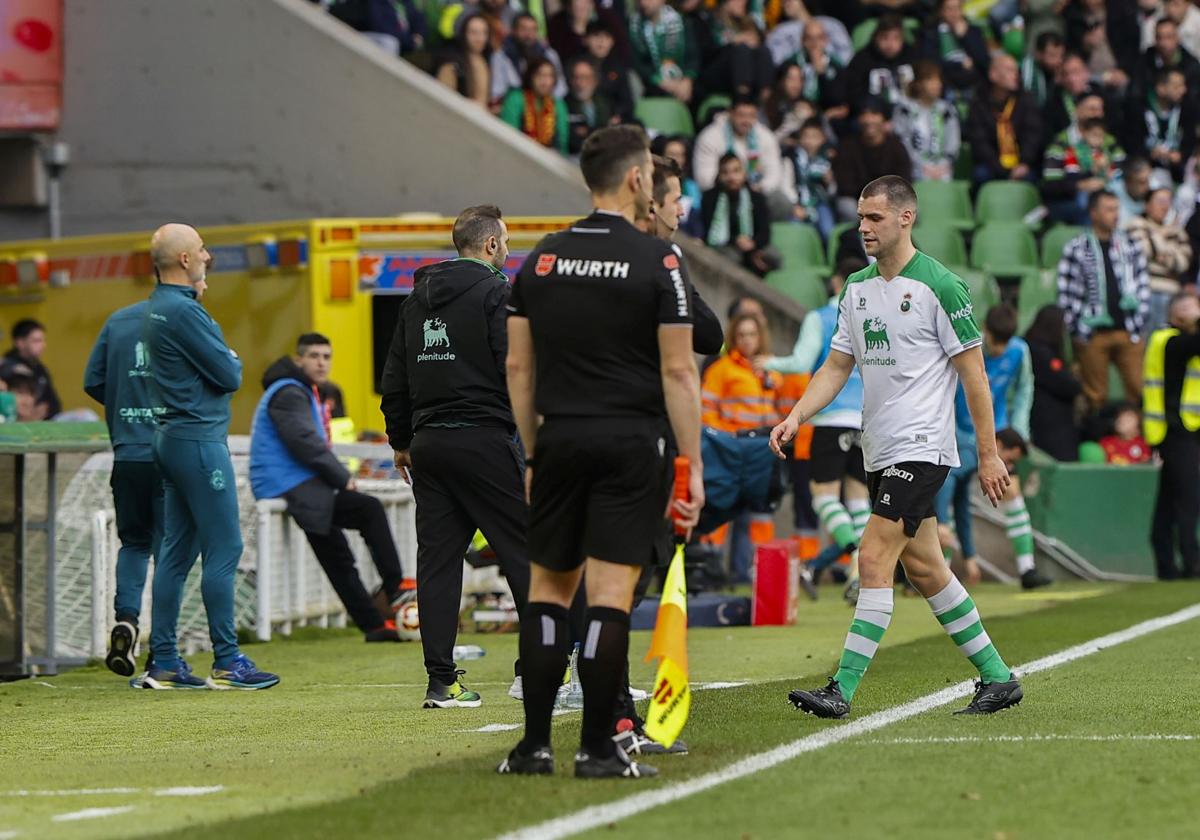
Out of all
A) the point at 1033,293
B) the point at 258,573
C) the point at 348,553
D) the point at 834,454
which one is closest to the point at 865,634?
the point at 348,553

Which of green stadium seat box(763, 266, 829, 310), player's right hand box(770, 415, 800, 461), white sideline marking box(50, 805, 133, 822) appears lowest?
white sideline marking box(50, 805, 133, 822)

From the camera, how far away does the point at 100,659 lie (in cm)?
1237

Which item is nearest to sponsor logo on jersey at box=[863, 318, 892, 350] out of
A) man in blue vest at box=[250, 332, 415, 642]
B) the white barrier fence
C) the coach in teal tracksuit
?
the coach in teal tracksuit

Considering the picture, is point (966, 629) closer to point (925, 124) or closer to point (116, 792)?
point (116, 792)

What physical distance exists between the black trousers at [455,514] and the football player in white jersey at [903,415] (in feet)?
4.18

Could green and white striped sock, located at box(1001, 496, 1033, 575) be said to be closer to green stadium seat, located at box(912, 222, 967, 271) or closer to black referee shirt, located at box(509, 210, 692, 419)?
green stadium seat, located at box(912, 222, 967, 271)

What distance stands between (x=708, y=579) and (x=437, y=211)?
549 cm

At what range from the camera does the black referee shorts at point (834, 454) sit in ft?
50.8

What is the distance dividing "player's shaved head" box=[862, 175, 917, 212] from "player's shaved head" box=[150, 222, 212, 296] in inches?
137

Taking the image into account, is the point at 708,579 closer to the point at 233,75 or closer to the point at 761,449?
the point at 761,449

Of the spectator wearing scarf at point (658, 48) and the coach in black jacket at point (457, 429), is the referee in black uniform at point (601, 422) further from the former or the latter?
the spectator wearing scarf at point (658, 48)

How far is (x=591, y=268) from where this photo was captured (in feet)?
22.4

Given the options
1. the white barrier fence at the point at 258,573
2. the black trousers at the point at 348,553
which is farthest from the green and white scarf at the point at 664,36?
the black trousers at the point at 348,553

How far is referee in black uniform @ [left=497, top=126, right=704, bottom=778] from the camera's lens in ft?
A: 22.3
